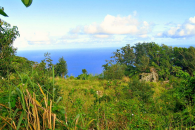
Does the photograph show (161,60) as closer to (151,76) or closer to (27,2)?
(151,76)

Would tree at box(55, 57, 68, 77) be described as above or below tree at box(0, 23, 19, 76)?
below

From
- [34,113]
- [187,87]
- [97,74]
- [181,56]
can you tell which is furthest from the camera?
[181,56]

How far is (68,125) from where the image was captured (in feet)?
4.08

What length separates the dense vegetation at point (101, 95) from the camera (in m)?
1.16

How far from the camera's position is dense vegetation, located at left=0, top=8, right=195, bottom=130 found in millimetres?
1163

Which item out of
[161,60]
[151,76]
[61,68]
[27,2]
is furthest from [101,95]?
[161,60]

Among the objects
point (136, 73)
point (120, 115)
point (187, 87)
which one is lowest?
point (136, 73)

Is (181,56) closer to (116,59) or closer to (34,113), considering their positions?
(116,59)

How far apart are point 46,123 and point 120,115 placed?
6.68 ft

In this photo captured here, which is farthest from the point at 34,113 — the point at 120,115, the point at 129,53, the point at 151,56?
the point at 129,53

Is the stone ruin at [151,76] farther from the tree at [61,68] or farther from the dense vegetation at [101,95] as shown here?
the tree at [61,68]

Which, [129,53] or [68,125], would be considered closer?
[68,125]

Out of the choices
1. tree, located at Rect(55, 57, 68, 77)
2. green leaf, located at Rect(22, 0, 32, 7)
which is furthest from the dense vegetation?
green leaf, located at Rect(22, 0, 32, 7)

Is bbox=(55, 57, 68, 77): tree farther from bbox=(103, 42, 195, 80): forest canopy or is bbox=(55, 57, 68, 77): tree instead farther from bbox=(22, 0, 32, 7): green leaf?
bbox=(22, 0, 32, 7): green leaf
